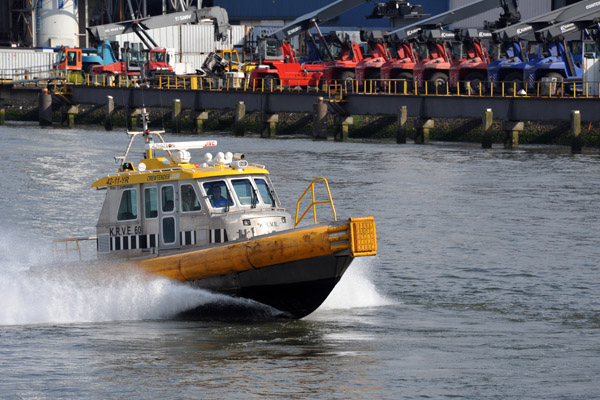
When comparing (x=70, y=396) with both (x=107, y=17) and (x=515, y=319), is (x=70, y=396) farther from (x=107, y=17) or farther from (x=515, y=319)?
Answer: (x=107, y=17)

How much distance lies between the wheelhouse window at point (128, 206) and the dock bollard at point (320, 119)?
3464 centimetres

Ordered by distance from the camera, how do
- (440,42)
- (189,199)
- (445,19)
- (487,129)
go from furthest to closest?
(445,19) < (440,42) < (487,129) < (189,199)

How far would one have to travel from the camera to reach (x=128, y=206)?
1664 centimetres

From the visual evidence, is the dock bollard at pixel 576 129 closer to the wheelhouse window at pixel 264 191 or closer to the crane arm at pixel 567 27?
the crane arm at pixel 567 27

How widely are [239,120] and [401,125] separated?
8.76 m

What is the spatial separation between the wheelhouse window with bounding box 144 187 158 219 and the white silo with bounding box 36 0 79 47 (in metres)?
61.9

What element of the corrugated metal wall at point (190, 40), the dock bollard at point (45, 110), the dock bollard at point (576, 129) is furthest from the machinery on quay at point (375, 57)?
the corrugated metal wall at point (190, 40)

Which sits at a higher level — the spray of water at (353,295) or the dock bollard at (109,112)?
the dock bollard at (109,112)

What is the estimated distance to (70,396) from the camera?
12.8 metres

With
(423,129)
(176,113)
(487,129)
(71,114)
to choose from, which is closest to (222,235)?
(487,129)

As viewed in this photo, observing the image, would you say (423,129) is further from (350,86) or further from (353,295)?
(353,295)

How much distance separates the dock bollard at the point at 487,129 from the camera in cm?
4575

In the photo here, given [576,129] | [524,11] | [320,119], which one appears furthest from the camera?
[524,11]

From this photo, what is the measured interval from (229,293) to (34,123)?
49256 mm
